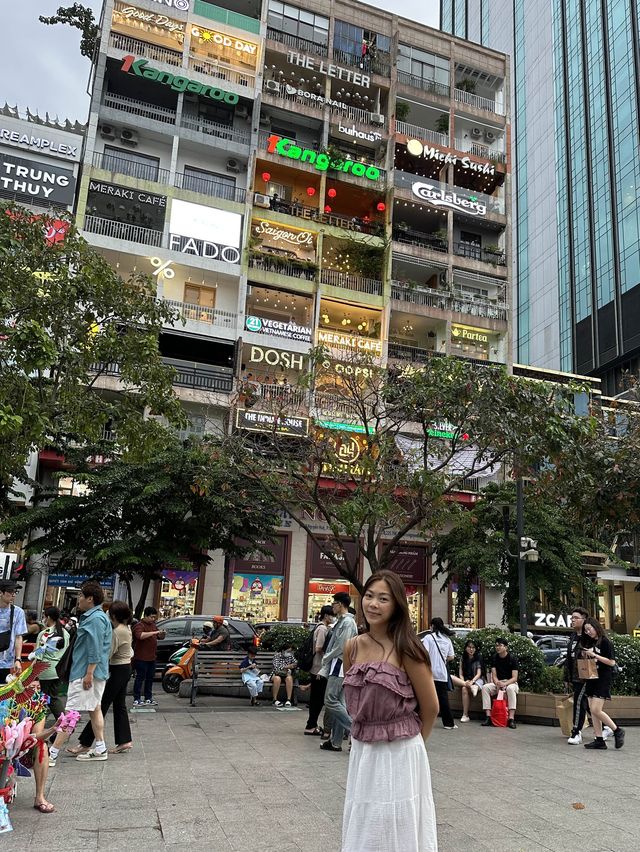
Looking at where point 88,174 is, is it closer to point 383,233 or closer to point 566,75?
point 383,233

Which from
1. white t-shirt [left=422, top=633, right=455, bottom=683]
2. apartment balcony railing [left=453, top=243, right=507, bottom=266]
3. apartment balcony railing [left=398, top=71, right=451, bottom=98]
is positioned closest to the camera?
white t-shirt [left=422, top=633, right=455, bottom=683]

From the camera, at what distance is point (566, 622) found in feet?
93.5

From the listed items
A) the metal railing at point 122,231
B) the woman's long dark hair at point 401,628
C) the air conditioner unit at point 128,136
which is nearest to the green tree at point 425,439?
the woman's long dark hair at point 401,628

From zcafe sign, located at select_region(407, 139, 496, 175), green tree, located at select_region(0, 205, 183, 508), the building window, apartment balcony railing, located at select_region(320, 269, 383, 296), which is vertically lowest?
green tree, located at select_region(0, 205, 183, 508)

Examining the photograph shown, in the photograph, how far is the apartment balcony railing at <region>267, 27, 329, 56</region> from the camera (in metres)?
32.8

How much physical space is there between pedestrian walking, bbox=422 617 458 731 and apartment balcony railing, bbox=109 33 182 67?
28.4 metres

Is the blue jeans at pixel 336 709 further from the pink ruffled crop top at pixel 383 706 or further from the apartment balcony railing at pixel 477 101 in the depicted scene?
the apartment balcony railing at pixel 477 101

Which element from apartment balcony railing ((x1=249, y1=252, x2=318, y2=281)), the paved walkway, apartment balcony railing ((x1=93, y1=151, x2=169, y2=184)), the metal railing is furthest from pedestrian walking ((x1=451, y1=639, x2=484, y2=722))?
apartment balcony railing ((x1=93, y1=151, x2=169, y2=184))

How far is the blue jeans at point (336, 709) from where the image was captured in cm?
805

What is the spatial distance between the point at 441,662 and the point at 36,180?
2488cm

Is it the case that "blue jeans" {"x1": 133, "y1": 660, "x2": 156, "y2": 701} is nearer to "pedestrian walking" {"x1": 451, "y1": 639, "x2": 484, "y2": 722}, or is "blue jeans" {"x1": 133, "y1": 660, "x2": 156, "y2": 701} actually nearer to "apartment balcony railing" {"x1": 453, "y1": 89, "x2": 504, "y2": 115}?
"pedestrian walking" {"x1": 451, "y1": 639, "x2": 484, "y2": 722}

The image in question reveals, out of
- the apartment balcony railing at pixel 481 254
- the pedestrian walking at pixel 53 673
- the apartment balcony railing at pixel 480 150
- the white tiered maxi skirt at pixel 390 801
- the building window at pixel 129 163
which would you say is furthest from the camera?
the apartment balcony railing at pixel 480 150

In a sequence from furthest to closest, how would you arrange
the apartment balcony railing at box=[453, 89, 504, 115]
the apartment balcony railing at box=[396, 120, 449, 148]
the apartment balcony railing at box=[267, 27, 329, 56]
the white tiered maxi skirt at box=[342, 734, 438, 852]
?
the apartment balcony railing at box=[453, 89, 504, 115] → the apartment balcony railing at box=[396, 120, 449, 148] → the apartment balcony railing at box=[267, 27, 329, 56] → the white tiered maxi skirt at box=[342, 734, 438, 852]

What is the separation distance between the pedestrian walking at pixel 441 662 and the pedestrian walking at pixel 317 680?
1.91 m
